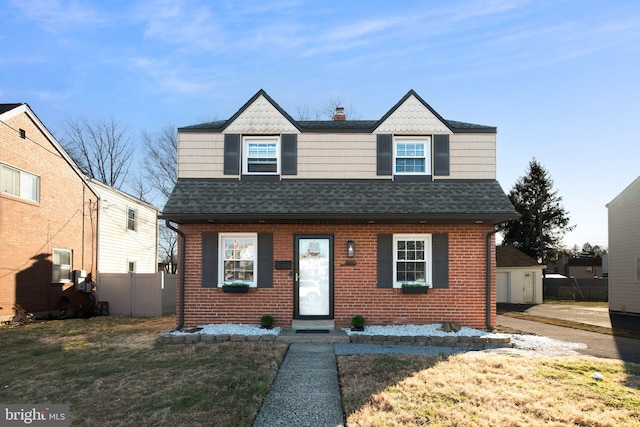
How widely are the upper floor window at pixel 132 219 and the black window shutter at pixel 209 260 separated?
12.3 m

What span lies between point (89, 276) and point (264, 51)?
1170 cm

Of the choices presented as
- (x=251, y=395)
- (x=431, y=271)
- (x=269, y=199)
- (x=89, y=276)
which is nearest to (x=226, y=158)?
(x=269, y=199)

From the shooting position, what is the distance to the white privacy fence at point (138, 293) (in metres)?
17.6

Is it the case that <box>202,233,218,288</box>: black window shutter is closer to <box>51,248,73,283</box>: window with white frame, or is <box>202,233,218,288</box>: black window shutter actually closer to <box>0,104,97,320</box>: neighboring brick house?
<box>0,104,97,320</box>: neighboring brick house

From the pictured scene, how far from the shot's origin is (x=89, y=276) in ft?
61.2

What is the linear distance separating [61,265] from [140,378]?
12.3 meters

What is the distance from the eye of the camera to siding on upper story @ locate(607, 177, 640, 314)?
1908 cm

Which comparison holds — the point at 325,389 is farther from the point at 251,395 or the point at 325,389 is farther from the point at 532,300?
the point at 532,300

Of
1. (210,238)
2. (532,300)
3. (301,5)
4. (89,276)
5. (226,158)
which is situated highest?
(301,5)

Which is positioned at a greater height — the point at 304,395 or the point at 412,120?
the point at 412,120

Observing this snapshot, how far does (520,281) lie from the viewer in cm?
2811

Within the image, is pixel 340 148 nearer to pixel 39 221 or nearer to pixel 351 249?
pixel 351 249
